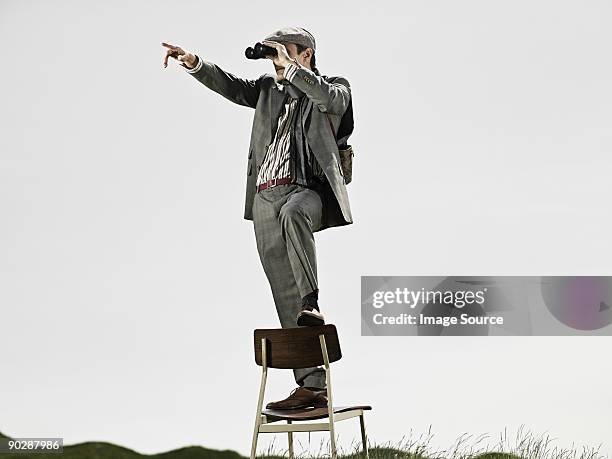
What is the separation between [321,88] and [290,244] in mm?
640

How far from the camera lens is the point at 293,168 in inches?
144

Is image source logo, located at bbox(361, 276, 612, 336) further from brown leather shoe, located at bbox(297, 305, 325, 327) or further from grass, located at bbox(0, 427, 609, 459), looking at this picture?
brown leather shoe, located at bbox(297, 305, 325, 327)

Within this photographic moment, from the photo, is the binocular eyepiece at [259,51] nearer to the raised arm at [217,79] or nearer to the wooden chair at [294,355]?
the raised arm at [217,79]

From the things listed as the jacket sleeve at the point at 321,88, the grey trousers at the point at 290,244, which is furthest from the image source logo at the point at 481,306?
the jacket sleeve at the point at 321,88

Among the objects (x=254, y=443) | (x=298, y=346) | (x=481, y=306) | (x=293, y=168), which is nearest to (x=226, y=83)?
(x=293, y=168)

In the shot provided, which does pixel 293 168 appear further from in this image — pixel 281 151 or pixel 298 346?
pixel 298 346

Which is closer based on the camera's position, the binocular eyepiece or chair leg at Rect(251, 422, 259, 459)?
chair leg at Rect(251, 422, 259, 459)

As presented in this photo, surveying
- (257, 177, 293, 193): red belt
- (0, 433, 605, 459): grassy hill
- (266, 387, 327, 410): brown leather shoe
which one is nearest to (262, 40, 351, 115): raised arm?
(257, 177, 293, 193): red belt

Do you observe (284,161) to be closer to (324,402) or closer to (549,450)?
(324,402)

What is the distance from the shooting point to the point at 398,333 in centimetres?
543

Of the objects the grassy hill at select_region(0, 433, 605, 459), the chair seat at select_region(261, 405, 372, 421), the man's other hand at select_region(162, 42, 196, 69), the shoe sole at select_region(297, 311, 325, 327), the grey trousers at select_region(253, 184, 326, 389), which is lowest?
the grassy hill at select_region(0, 433, 605, 459)

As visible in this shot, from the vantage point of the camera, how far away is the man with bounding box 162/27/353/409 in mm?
3516

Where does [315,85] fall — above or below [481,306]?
above

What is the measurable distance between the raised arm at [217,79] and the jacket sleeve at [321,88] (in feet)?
1.22
